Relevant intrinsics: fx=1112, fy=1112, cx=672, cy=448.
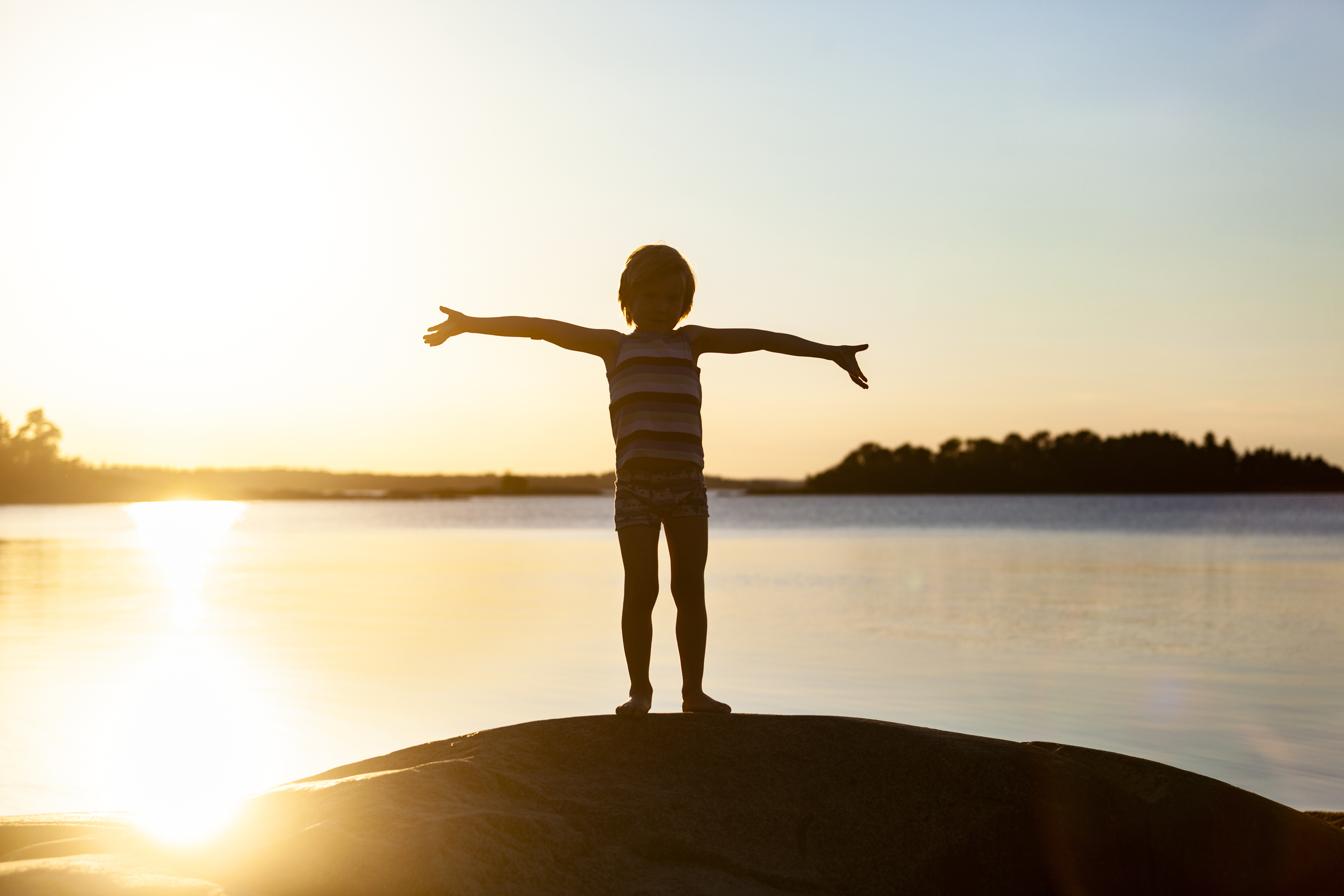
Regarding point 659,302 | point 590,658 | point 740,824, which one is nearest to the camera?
point 740,824

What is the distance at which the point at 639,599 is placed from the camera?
218 inches

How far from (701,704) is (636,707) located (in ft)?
1.40

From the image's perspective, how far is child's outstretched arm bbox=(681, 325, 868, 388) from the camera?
576 centimetres

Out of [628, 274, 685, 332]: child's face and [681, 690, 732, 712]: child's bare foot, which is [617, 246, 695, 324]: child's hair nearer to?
[628, 274, 685, 332]: child's face

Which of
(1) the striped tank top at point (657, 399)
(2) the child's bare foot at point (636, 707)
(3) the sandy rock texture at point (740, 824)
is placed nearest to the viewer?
(3) the sandy rock texture at point (740, 824)

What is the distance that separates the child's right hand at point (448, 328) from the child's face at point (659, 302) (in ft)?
2.88

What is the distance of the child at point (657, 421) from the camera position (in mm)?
5492

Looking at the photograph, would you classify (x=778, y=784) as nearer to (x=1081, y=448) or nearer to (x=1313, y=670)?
(x=1313, y=670)

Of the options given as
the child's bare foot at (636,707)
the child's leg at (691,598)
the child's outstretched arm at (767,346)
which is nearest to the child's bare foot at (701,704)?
the child's leg at (691,598)

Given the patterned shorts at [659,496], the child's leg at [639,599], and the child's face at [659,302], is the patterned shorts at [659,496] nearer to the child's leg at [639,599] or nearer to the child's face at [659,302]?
the child's leg at [639,599]

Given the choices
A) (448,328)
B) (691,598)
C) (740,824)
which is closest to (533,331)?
(448,328)

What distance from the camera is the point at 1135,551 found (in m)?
40.3

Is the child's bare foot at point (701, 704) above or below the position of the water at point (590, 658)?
above

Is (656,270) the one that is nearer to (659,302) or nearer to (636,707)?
(659,302)
